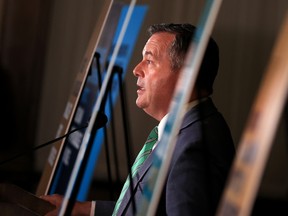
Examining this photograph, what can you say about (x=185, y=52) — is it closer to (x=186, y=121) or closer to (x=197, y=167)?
(x=186, y=121)

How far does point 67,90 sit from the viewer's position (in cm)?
448

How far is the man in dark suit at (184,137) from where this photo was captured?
119 cm

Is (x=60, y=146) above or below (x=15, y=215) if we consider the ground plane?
above

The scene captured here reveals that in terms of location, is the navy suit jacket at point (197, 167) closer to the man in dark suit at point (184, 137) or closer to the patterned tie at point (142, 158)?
the man in dark suit at point (184, 137)

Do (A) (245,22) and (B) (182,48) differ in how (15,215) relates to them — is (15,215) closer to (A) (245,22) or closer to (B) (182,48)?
(B) (182,48)

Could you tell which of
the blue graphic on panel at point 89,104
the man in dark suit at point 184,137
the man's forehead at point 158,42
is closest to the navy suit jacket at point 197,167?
the man in dark suit at point 184,137

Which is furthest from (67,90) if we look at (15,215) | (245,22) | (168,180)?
(168,180)

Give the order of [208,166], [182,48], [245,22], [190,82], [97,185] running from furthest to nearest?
[97,185], [245,22], [182,48], [208,166], [190,82]

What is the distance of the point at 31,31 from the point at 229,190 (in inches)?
154

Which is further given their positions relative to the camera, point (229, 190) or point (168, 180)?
point (168, 180)

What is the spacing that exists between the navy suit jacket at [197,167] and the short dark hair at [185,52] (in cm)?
8

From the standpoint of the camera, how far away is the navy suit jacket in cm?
118

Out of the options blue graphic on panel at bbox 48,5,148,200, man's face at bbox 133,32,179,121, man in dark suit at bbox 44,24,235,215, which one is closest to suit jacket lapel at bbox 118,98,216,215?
man in dark suit at bbox 44,24,235,215

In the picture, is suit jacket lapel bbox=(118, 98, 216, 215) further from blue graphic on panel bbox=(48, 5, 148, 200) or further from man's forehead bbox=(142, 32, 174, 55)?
blue graphic on panel bbox=(48, 5, 148, 200)
